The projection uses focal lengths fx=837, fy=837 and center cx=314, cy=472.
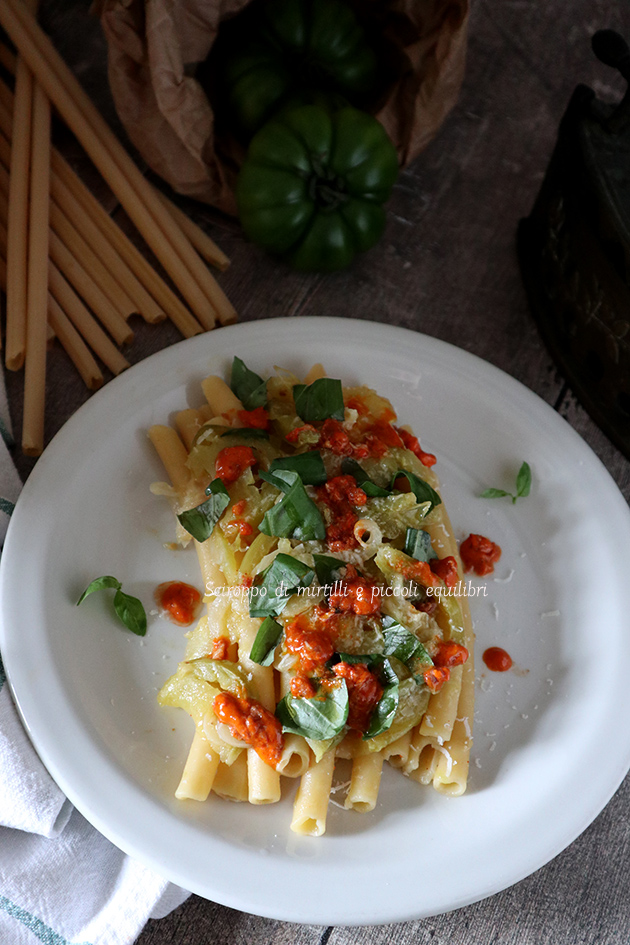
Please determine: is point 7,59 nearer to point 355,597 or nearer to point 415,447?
point 415,447

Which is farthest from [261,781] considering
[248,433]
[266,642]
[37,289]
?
[37,289]

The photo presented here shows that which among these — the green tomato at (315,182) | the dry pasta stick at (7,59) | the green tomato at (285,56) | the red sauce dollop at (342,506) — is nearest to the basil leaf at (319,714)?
the red sauce dollop at (342,506)

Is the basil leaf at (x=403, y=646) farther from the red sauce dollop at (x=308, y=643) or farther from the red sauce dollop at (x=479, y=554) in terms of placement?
the red sauce dollop at (x=479, y=554)

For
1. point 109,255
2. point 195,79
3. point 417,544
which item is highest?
point 195,79

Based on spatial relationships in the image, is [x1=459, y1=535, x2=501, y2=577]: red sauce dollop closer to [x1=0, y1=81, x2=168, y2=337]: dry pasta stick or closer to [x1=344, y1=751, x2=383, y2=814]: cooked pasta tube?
[x1=344, y1=751, x2=383, y2=814]: cooked pasta tube

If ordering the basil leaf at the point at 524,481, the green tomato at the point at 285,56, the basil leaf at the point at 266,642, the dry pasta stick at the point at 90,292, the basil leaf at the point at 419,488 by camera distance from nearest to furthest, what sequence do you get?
the basil leaf at the point at 266,642 → the basil leaf at the point at 419,488 → the basil leaf at the point at 524,481 → the dry pasta stick at the point at 90,292 → the green tomato at the point at 285,56

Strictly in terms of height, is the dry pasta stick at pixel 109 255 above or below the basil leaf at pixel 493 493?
above
